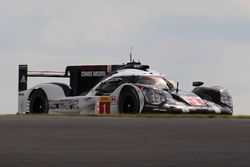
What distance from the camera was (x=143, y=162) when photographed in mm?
5809

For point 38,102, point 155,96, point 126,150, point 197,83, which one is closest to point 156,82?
point 197,83

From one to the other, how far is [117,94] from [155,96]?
1855 mm

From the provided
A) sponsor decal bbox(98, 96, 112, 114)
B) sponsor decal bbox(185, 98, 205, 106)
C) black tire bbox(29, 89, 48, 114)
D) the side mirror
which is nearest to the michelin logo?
black tire bbox(29, 89, 48, 114)

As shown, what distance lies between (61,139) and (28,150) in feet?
5.96

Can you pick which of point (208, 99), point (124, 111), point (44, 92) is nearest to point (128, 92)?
point (124, 111)

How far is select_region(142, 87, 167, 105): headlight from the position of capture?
22.6 meters

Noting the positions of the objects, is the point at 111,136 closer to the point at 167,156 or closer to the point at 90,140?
the point at 90,140

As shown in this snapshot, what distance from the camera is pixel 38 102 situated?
91.8 ft

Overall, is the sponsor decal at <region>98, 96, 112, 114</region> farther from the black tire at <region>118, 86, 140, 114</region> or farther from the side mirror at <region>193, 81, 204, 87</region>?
the side mirror at <region>193, 81, 204, 87</region>

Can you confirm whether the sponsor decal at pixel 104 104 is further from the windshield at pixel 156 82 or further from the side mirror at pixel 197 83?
the side mirror at pixel 197 83

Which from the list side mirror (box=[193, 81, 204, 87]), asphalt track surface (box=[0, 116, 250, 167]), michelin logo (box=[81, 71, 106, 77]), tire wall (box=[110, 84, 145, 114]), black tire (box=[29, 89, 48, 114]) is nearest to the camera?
asphalt track surface (box=[0, 116, 250, 167])

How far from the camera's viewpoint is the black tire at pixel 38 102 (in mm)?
27616

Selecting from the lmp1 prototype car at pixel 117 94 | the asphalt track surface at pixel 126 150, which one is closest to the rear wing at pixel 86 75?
the lmp1 prototype car at pixel 117 94

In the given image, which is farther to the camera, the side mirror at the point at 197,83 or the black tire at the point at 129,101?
the side mirror at the point at 197,83
